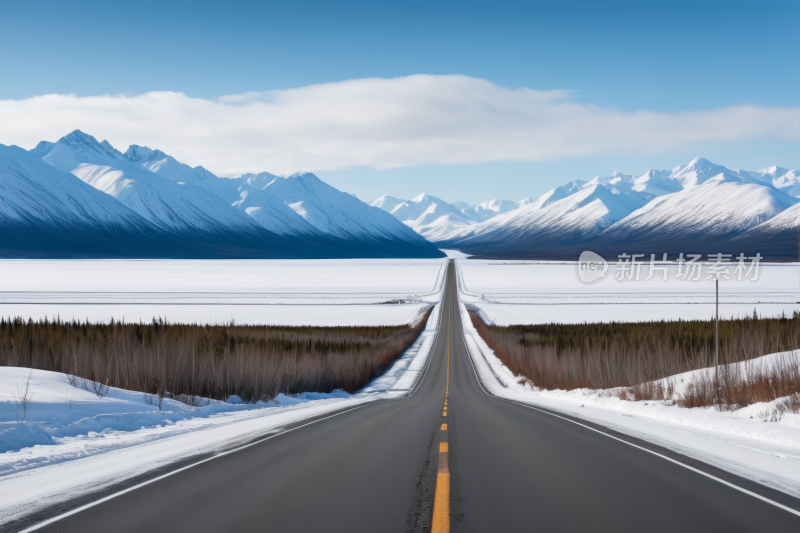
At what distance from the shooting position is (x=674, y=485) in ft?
25.4

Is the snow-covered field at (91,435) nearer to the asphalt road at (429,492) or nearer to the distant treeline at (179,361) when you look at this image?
the asphalt road at (429,492)

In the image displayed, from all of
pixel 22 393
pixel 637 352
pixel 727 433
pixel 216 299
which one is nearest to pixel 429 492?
pixel 727 433

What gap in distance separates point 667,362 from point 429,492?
22470mm

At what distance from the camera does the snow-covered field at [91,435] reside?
7773 millimetres

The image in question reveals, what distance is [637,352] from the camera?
3103cm

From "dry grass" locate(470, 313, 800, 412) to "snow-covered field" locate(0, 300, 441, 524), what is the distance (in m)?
12.3

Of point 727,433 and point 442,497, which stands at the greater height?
point 442,497

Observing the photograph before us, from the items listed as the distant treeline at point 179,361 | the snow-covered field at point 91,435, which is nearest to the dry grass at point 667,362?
the snow-covered field at point 91,435

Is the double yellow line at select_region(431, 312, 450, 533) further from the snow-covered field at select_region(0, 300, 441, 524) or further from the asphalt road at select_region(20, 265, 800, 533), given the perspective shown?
the snow-covered field at select_region(0, 300, 441, 524)

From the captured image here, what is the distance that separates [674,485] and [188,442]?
885cm

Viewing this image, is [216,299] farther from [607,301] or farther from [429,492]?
[429,492]

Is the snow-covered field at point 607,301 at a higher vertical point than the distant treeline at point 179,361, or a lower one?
higher

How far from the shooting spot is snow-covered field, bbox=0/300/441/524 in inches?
306

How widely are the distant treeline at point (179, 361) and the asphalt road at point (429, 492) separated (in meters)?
10.8
